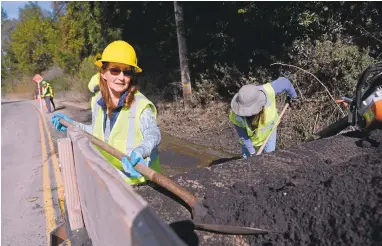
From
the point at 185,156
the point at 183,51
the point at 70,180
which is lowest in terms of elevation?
the point at 185,156

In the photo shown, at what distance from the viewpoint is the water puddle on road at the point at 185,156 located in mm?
6312

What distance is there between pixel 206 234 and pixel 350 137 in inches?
61.0

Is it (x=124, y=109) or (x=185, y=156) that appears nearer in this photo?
(x=124, y=109)

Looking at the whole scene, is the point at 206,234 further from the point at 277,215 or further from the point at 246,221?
the point at 277,215

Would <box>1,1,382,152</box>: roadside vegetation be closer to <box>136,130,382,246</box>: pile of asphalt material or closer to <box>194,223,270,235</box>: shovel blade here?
<box>136,130,382,246</box>: pile of asphalt material

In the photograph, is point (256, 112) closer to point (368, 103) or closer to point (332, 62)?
point (368, 103)

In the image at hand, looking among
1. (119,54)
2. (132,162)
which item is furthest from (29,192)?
(132,162)

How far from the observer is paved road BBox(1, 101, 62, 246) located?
4341 mm

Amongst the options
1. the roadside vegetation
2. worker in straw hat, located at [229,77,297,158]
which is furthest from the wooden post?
worker in straw hat, located at [229,77,297,158]

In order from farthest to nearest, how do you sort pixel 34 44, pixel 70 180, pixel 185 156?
pixel 34 44 → pixel 185 156 → pixel 70 180

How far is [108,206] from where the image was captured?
1.48 meters

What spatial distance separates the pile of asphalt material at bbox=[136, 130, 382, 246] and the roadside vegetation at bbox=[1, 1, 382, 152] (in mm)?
2126

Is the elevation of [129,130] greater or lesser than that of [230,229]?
greater

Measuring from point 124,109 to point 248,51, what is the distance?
268 inches
